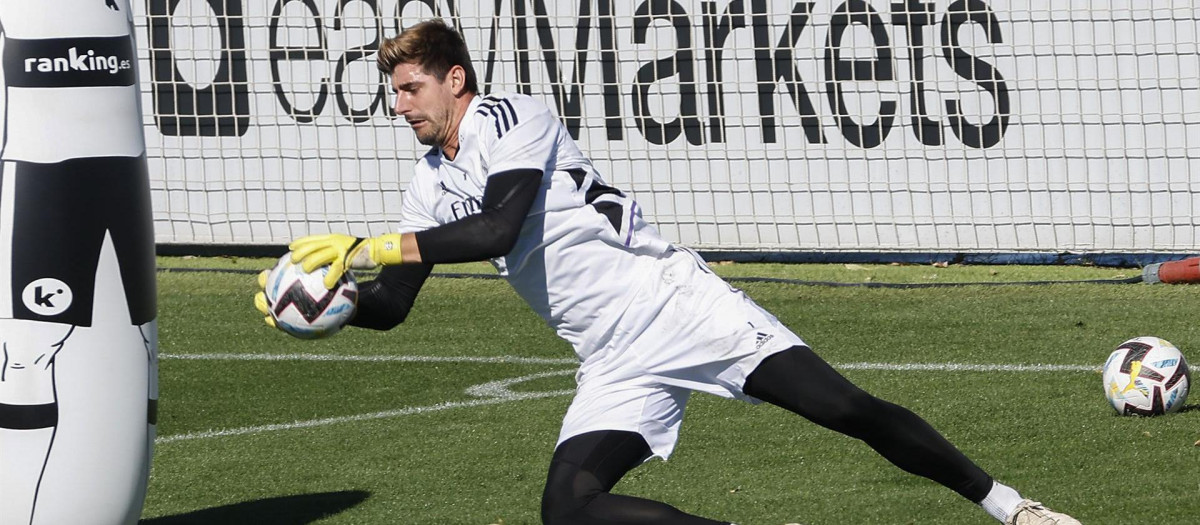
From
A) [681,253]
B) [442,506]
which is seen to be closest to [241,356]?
[442,506]

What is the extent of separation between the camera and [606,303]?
15.6 ft

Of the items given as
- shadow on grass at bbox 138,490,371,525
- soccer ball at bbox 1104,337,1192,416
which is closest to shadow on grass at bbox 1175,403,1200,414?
soccer ball at bbox 1104,337,1192,416

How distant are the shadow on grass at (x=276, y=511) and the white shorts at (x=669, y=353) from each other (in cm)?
155

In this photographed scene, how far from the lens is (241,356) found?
9016 mm

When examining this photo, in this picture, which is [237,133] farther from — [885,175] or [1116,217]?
[1116,217]

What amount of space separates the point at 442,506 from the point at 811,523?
131 cm

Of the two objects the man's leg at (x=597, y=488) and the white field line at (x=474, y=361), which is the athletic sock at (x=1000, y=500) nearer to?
the man's leg at (x=597, y=488)

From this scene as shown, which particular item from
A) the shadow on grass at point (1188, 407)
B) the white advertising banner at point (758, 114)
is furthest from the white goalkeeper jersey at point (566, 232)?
the white advertising banner at point (758, 114)

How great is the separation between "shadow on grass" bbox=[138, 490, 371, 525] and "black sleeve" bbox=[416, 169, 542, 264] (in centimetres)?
171

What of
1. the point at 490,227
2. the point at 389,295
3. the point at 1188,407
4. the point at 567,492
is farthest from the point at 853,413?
the point at 1188,407

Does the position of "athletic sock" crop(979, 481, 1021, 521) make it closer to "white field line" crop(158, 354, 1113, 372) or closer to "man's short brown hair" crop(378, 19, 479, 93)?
"man's short brown hair" crop(378, 19, 479, 93)

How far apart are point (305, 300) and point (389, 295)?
416 mm

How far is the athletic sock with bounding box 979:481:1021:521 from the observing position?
4867mm

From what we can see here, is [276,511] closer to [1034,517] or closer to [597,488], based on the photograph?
[597,488]
